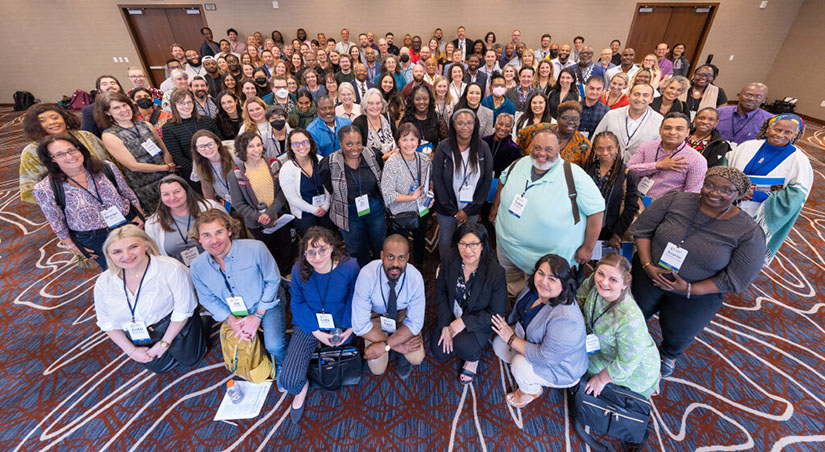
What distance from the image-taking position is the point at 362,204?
9.03 ft

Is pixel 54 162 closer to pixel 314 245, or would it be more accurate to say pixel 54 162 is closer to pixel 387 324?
pixel 314 245

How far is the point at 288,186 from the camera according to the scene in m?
2.76

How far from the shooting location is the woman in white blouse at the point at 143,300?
6.72ft

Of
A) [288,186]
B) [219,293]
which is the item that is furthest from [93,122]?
[219,293]

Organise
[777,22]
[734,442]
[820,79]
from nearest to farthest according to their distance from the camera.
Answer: [734,442] < [820,79] < [777,22]

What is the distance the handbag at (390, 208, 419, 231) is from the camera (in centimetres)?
281

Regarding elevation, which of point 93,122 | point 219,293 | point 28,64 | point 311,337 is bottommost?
point 311,337

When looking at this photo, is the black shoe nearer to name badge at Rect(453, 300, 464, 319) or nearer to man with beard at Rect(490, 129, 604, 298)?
name badge at Rect(453, 300, 464, 319)

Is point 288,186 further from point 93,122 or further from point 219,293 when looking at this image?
point 93,122

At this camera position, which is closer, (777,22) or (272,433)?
(272,433)

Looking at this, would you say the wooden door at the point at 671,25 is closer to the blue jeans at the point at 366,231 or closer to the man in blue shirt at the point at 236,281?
the blue jeans at the point at 366,231

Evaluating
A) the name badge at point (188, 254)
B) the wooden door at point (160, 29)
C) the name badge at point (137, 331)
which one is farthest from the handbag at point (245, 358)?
the wooden door at point (160, 29)

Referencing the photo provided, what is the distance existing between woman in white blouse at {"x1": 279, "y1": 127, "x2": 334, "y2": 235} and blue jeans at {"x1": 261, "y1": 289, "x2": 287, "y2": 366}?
87 centimetres

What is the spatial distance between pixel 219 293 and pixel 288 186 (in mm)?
1016
